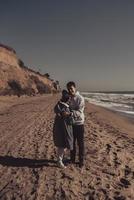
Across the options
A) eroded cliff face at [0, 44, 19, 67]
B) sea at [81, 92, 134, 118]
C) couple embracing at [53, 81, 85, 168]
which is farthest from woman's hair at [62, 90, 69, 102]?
eroded cliff face at [0, 44, 19, 67]

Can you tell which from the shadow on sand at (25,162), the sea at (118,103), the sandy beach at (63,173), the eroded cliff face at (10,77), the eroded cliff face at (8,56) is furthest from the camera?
the eroded cliff face at (8,56)

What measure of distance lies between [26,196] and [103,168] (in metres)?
2.28

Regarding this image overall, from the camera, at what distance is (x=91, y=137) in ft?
39.9

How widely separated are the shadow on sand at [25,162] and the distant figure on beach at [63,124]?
30.6 inches

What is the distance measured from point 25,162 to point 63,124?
5.53 feet

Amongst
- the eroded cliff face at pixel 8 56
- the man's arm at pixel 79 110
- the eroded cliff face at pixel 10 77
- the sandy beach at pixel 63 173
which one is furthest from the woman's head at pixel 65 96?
the eroded cliff face at pixel 8 56

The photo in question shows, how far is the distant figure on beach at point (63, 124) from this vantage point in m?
7.63

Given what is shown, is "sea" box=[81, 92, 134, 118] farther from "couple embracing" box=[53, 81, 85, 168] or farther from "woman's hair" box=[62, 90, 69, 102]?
"woman's hair" box=[62, 90, 69, 102]

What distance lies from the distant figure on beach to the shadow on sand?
2.55 feet

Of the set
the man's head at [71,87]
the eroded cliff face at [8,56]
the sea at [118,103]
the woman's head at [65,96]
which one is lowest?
the sea at [118,103]

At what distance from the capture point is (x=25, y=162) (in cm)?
862

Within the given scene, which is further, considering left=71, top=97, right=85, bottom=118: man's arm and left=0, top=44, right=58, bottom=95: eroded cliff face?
left=0, top=44, right=58, bottom=95: eroded cliff face

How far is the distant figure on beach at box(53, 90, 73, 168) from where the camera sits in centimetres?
763

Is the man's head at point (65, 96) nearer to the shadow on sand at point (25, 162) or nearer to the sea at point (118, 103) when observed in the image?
the shadow on sand at point (25, 162)
